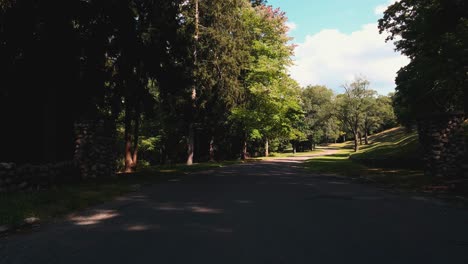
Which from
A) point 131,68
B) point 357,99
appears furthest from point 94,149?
point 357,99

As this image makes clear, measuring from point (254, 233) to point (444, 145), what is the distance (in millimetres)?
12207

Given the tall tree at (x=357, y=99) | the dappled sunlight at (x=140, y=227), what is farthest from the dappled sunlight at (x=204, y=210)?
the tall tree at (x=357, y=99)

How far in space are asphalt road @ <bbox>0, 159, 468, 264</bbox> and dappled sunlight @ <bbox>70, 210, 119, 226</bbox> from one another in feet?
0.08

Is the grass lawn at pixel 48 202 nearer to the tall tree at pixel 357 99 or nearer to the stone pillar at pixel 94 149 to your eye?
the stone pillar at pixel 94 149

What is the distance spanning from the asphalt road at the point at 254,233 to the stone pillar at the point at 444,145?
5.46m

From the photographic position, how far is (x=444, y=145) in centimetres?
1397

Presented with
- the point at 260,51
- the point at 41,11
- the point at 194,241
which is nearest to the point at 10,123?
the point at 41,11

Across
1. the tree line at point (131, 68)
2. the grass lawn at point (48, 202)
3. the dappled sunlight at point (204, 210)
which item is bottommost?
the dappled sunlight at point (204, 210)

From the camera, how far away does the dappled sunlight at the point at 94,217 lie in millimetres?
7160

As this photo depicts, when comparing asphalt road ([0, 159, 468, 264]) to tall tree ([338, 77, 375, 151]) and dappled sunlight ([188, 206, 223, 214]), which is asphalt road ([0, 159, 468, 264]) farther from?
tall tree ([338, 77, 375, 151])

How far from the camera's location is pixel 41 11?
1288 centimetres

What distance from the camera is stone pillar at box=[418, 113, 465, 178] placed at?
1366cm

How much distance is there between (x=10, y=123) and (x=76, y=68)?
417cm

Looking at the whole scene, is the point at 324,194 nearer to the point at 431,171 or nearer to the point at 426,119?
the point at 431,171
